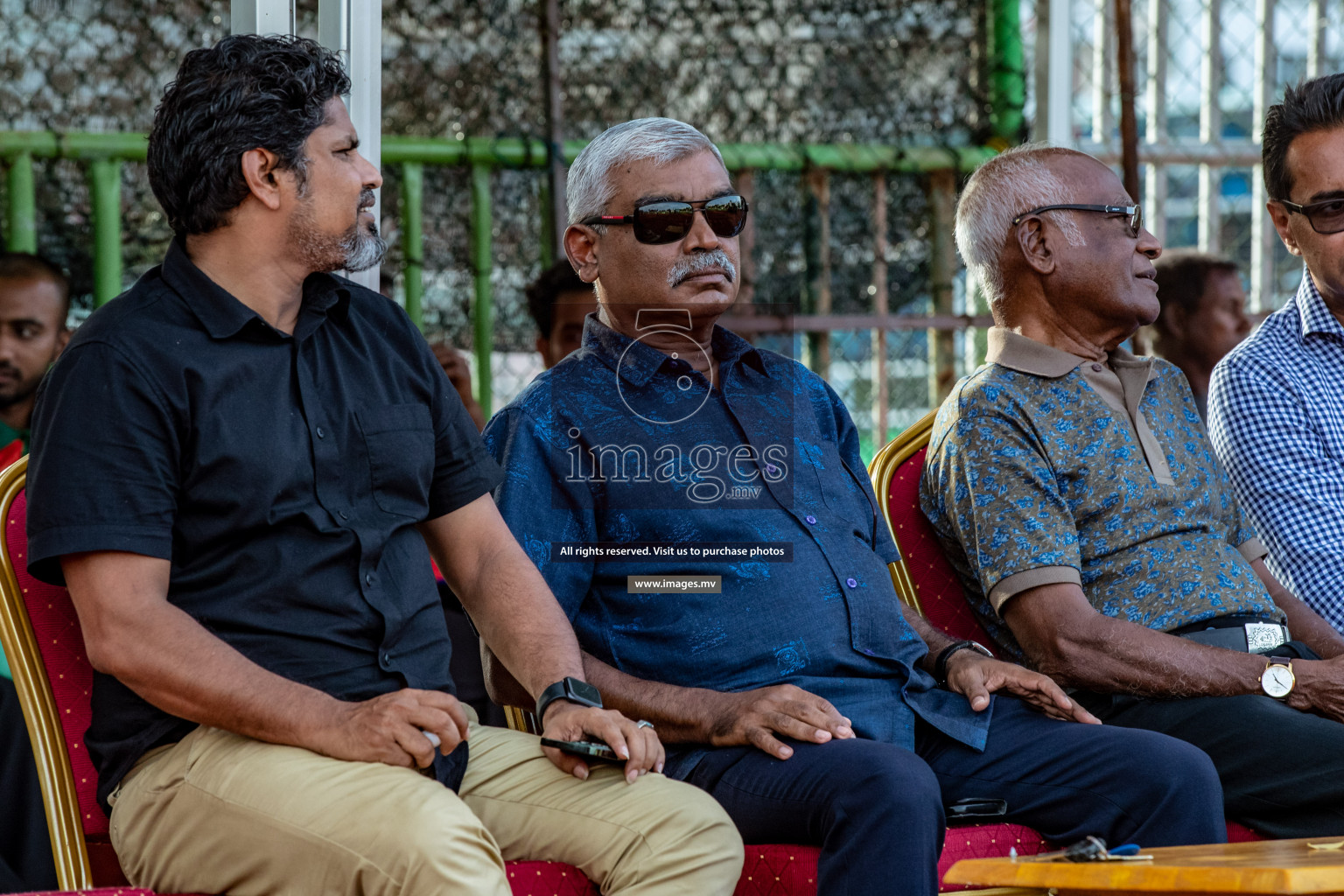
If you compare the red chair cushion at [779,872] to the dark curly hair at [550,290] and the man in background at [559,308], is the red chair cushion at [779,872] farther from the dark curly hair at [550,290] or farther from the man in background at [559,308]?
the dark curly hair at [550,290]

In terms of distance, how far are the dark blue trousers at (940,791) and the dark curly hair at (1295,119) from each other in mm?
1482

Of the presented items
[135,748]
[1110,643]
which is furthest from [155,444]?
[1110,643]

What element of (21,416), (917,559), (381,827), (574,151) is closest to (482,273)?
(574,151)

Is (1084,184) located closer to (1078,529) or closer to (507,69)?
(1078,529)

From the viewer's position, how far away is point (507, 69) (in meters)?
5.25

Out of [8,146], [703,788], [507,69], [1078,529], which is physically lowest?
[703,788]

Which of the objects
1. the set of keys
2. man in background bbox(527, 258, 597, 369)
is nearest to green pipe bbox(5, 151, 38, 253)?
man in background bbox(527, 258, 597, 369)

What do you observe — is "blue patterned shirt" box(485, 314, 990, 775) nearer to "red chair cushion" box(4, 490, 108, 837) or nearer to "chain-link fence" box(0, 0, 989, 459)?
"red chair cushion" box(4, 490, 108, 837)

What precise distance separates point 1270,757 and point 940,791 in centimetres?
66

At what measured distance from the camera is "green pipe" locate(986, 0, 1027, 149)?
540 centimetres

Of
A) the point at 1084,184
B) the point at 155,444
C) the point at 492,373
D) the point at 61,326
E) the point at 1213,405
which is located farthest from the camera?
the point at 492,373

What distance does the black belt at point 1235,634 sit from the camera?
2.56 meters

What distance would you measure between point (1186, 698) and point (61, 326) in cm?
316

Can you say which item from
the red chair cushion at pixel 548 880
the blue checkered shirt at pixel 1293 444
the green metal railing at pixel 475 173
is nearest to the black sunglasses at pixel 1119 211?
the blue checkered shirt at pixel 1293 444
